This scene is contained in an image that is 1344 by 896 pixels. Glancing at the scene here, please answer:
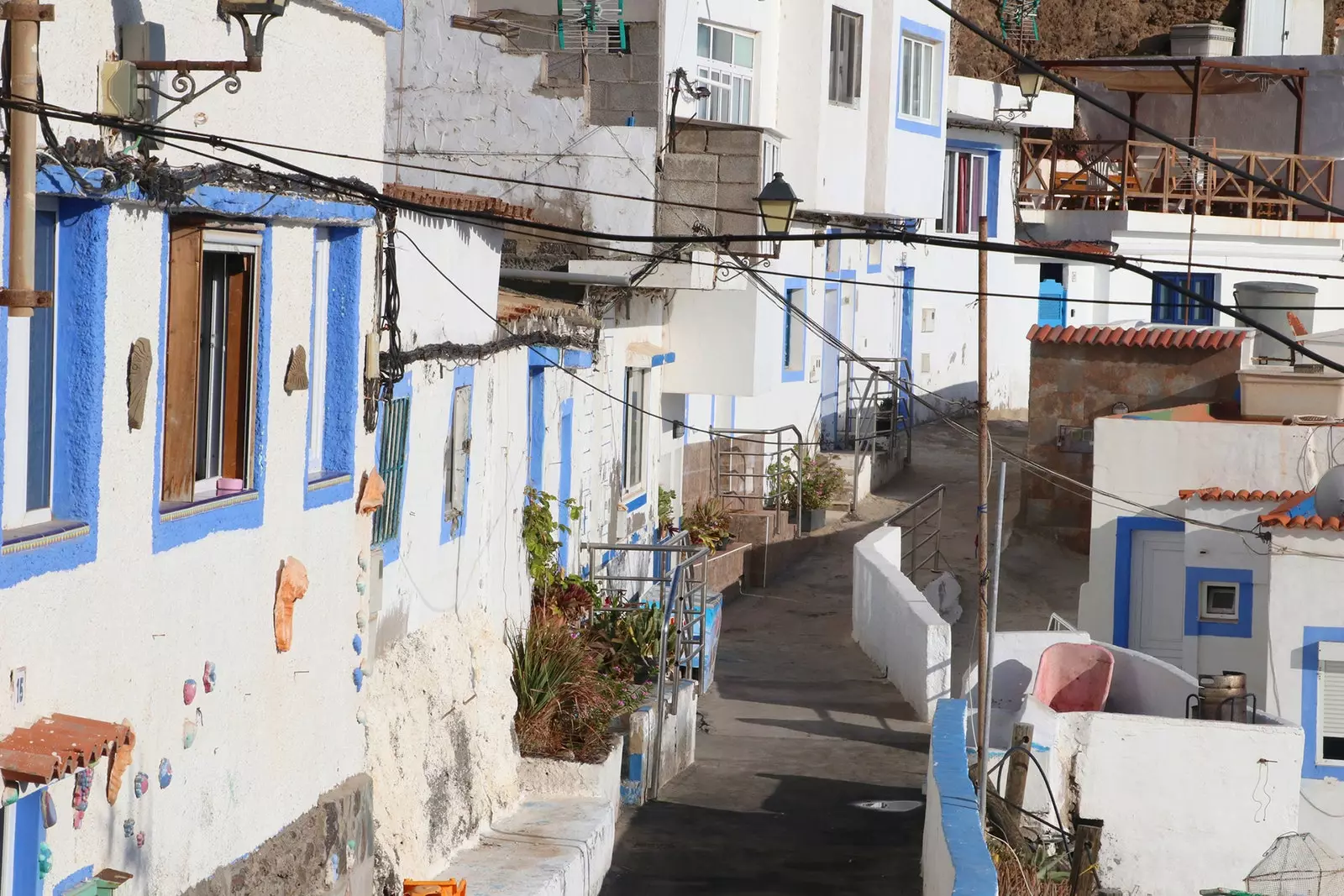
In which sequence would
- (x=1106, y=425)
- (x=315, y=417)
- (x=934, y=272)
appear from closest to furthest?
(x=315, y=417) < (x=1106, y=425) < (x=934, y=272)

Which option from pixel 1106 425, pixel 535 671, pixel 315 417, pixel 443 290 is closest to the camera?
pixel 315 417

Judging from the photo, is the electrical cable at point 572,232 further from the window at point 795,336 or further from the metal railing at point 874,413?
the metal railing at point 874,413

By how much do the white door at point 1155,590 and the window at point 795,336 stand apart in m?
7.70

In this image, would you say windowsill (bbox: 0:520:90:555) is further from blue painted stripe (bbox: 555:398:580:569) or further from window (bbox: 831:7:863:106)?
window (bbox: 831:7:863:106)

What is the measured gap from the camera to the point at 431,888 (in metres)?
9.34

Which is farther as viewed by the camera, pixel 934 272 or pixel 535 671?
pixel 934 272

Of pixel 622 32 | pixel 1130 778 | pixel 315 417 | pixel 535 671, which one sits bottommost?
→ pixel 1130 778

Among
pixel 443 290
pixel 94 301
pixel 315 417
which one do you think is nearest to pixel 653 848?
pixel 443 290

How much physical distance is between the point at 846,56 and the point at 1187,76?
13.4 meters

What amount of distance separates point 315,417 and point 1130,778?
31.3 ft

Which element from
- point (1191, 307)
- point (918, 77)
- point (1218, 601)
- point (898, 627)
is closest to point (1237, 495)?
point (1218, 601)

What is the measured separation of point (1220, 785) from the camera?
15164 mm

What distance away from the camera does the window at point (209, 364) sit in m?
6.97

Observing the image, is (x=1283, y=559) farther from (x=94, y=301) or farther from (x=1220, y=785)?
(x=94, y=301)
